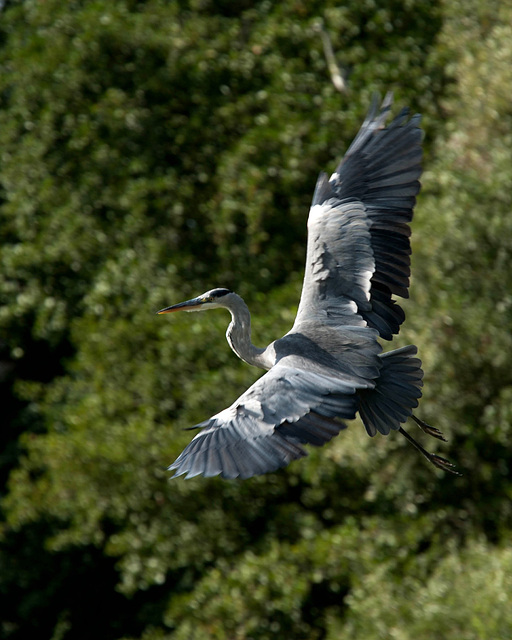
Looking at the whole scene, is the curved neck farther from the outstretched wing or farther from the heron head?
the outstretched wing

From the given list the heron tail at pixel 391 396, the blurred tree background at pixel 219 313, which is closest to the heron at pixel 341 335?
the heron tail at pixel 391 396

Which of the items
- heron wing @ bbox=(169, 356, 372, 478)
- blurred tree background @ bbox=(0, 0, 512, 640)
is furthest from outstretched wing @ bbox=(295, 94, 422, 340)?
blurred tree background @ bbox=(0, 0, 512, 640)

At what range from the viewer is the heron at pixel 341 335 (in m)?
4.46

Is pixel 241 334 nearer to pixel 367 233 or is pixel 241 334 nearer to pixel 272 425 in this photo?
pixel 367 233

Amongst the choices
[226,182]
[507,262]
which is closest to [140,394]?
[226,182]

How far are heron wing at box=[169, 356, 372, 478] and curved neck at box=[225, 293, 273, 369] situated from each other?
0.73 m

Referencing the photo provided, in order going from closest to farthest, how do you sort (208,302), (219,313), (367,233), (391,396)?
(391,396)
(367,233)
(208,302)
(219,313)

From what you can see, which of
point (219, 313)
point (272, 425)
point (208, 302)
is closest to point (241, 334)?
point (208, 302)

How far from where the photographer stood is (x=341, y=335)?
5230 millimetres

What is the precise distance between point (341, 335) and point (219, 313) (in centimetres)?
516

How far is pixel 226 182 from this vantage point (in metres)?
11.2

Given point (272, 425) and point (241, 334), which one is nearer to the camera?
point (272, 425)

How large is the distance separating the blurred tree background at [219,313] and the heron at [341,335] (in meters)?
3.36

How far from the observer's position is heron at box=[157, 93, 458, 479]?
446 centimetres
